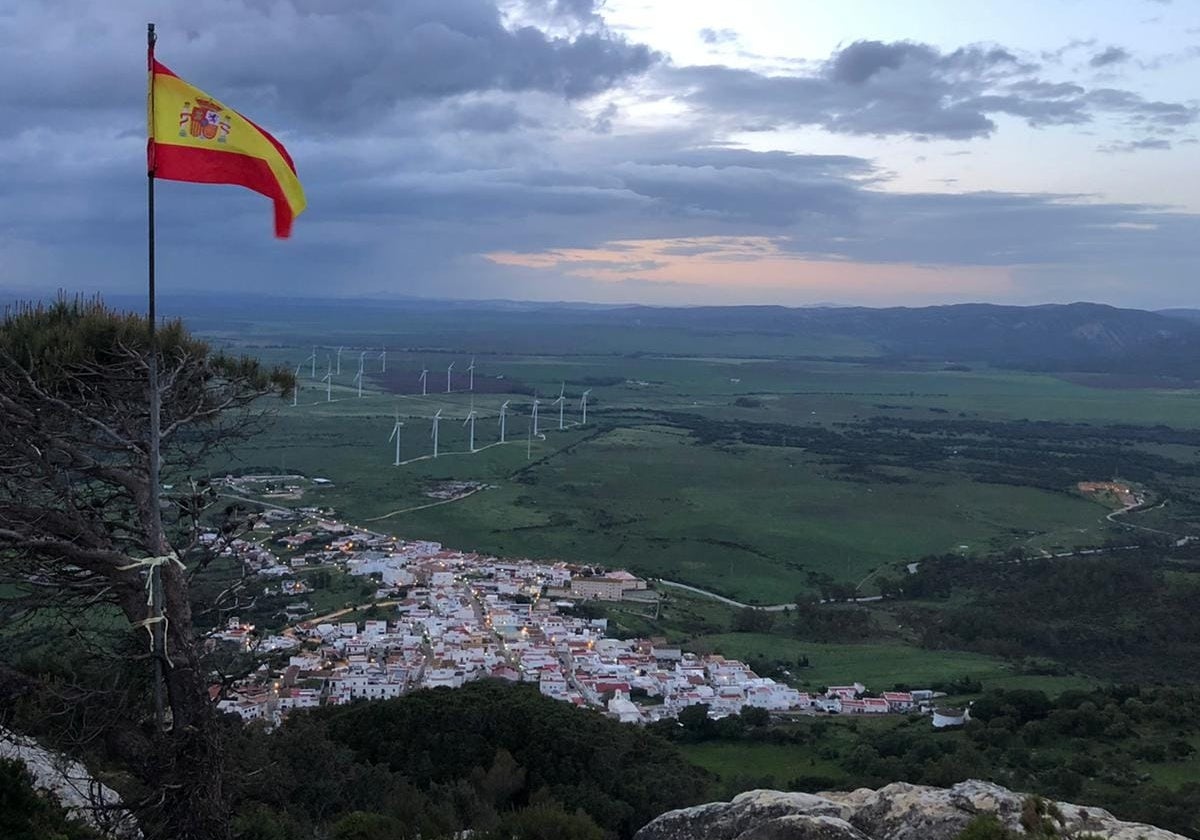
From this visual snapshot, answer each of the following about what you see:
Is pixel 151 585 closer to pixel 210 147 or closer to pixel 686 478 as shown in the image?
pixel 210 147

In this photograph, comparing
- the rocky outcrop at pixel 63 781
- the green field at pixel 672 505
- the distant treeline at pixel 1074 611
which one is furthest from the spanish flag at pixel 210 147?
the green field at pixel 672 505

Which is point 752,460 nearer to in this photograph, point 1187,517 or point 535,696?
point 1187,517

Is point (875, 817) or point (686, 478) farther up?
point (875, 817)

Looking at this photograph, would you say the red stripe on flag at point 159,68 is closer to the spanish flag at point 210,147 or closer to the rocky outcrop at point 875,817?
the spanish flag at point 210,147

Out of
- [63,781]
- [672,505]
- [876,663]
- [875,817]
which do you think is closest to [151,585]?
[63,781]

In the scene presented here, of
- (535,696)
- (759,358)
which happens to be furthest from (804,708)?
(759,358)

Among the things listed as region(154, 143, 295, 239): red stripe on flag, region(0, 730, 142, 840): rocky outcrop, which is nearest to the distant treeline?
region(0, 730, 142, 840): rocky outcrop

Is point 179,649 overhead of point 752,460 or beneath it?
overhead
